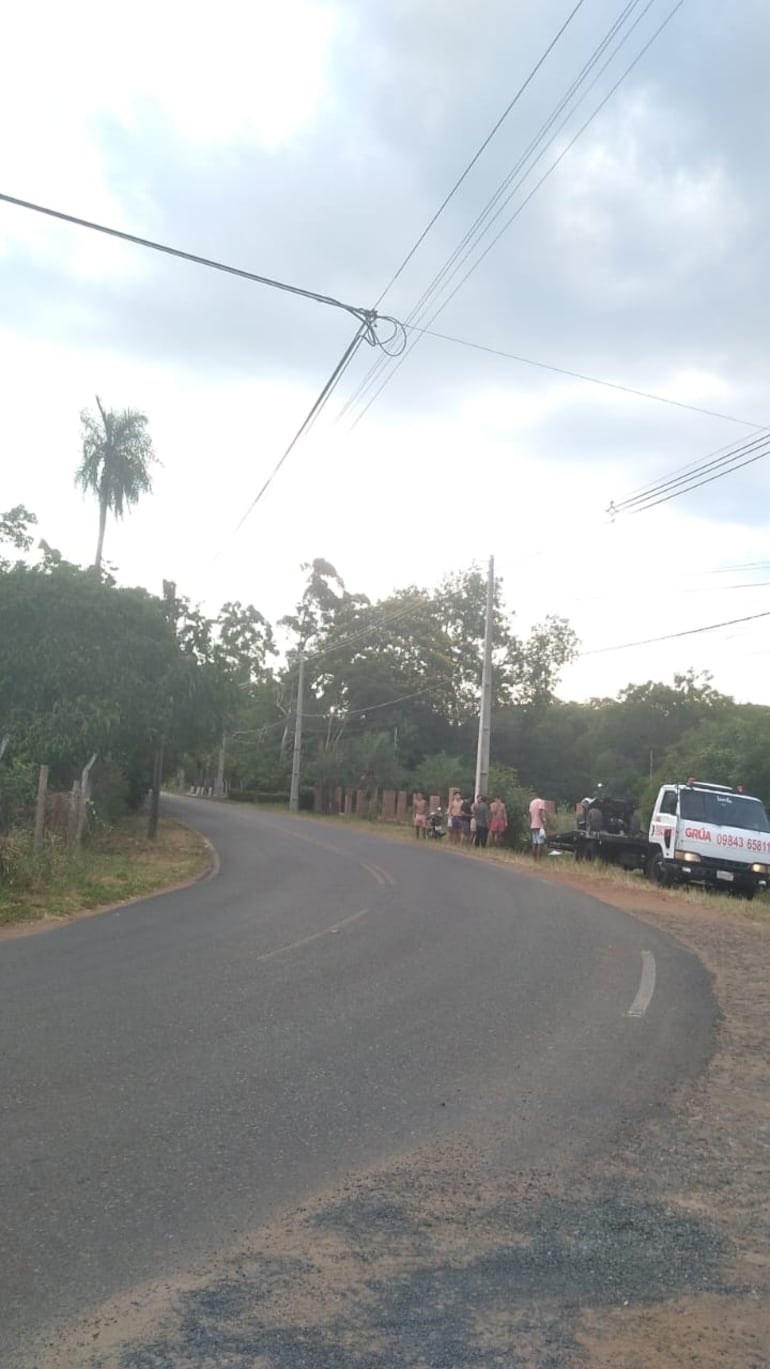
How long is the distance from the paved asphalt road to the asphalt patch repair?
0.23 metres

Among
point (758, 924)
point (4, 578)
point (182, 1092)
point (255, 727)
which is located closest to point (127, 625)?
point (4, 578)

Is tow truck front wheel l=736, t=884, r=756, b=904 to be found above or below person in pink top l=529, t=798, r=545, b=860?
below

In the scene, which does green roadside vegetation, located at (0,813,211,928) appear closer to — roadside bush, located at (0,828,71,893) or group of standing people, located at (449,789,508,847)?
roadside bush, located at (0,828,71,893)

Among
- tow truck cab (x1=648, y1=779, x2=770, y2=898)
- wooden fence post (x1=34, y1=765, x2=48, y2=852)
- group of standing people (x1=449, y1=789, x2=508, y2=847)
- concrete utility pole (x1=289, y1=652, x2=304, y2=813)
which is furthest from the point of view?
concrete utility pole (x1=289, y1=652, x2=304, y2=813)

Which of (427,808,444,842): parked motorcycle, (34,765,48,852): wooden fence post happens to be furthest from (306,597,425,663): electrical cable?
(34,765,48,852): wooden fence post

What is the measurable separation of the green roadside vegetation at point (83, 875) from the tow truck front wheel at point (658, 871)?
918 centimetres

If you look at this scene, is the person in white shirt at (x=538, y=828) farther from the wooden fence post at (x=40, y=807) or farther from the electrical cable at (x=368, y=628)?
the electrical cable at (x=368, y=628)

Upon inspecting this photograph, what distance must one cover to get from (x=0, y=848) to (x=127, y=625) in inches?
465

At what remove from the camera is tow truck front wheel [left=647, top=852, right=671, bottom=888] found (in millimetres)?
23080

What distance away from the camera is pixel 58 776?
86.2 ft

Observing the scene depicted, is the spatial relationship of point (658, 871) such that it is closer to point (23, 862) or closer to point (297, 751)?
point (23, 862)

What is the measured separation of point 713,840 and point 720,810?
0.82 meters

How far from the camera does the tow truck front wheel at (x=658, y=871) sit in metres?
23.1

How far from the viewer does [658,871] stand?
23.6 metres
